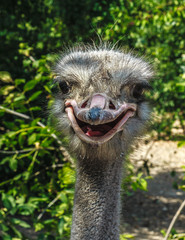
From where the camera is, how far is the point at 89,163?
1.53 meters

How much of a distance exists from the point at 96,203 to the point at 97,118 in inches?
18.3

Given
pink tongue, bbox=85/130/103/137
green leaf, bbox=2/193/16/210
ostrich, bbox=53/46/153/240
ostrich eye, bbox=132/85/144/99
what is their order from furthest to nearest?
green leaf, bbox=2/193/16/210
ostrich eye, bbox=132/85/144/99
ostrich, bbox=53/46/153/240
pink tongue, bbox=85/130/103/137

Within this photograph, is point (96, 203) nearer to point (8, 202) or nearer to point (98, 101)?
point (98, 101)

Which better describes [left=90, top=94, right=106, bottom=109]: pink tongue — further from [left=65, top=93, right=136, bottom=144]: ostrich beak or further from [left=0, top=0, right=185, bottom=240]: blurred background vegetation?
[left=0, top=0, right=185, bottom=240]: blurred background vegetation

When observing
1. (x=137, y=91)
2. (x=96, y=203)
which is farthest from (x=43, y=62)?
(x=96, y=203)

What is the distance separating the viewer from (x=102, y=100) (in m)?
1.29

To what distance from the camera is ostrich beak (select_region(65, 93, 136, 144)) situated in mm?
1192

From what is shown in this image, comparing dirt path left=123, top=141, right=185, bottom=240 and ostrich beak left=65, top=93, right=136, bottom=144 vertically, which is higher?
ostrich beak left=65, top=93, right=136, bottom=144

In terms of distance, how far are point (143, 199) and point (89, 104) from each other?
400cm

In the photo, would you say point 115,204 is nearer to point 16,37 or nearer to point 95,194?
point 95,194

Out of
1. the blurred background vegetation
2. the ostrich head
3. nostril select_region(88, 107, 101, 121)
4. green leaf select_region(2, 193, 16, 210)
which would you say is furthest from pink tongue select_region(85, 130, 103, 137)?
the blurred background vegetation

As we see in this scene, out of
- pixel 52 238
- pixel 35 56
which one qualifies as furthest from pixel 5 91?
pixel 52 238

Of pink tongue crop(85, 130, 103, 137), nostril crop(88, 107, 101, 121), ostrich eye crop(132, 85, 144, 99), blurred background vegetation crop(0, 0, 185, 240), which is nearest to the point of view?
nostril crop(88, 107, 101, 121)

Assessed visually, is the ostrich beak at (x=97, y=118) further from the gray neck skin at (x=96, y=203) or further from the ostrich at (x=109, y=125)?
the gray neck skin at (x=96, y=203)
